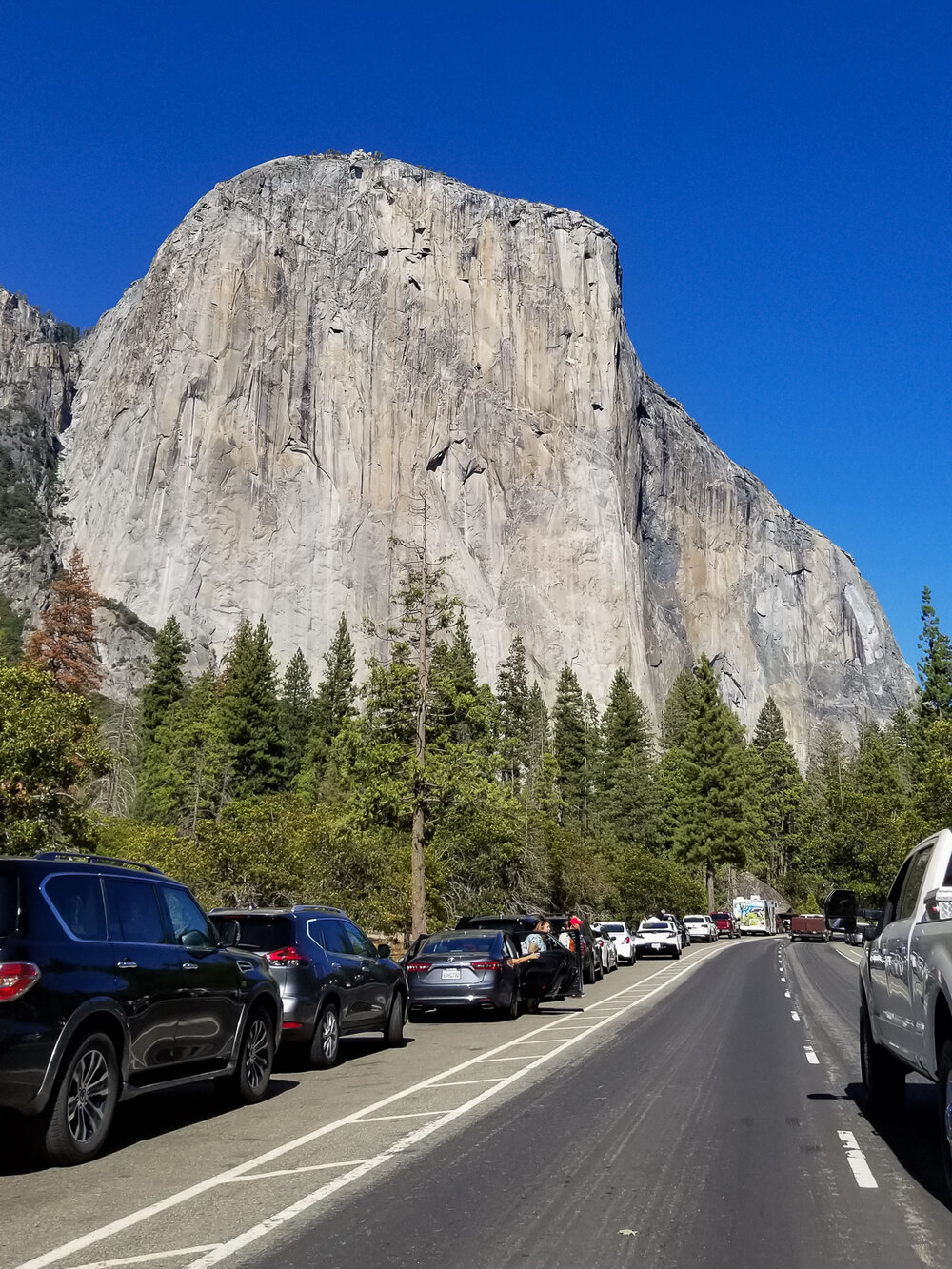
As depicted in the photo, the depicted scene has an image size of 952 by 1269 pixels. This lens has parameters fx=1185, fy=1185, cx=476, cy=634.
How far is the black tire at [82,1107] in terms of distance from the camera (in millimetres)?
7277

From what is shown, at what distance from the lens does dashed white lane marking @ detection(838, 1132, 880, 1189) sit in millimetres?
7207

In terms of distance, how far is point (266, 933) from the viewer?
12484mm

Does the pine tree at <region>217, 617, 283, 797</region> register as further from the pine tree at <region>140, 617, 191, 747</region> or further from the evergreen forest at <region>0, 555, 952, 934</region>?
the pine tree at <region>140, 617, 191, 747</region>

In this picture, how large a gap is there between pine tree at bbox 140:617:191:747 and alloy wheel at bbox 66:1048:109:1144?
79668 mm

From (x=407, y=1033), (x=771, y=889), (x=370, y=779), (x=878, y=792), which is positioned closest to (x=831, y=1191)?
(x=407, y=1033)

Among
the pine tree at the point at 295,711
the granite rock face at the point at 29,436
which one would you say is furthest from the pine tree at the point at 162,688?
the granite rock face at the point at 29,436

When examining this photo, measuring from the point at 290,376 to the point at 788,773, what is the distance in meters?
62.9

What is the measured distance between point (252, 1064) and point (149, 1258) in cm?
494

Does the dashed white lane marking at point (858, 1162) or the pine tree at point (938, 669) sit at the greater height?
the pine tree at point (938, 669)

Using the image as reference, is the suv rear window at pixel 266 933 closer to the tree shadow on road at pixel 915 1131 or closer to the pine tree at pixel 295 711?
the tree shadow on road at pixel 915 1131

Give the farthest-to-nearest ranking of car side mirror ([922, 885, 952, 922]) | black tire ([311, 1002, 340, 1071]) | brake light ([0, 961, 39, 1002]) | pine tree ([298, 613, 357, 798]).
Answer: pine tree ([298, 613, 357, 798]) → black tire ([311, 1002, 340, 1071]) → brake light ([0, 961, 39, 1002]) → car side mirror ([922, 885, 952, 922])

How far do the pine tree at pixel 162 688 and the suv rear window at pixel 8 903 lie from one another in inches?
3151

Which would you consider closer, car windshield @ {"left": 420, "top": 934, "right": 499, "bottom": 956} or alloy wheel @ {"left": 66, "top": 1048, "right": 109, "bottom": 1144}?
alloy wheel @ {"left": 66, "top": 1048, "right": 109, "bottom": 1144}

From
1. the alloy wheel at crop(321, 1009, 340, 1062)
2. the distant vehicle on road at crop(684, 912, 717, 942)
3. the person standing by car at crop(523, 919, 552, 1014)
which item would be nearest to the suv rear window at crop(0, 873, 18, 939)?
the alloy wheel at crop(321, 1009, 340, 1062)
